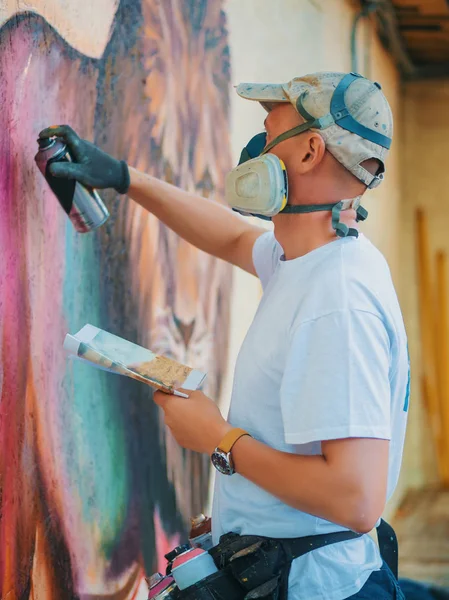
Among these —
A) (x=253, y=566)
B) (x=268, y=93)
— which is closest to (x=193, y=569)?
(x=253, y=566)

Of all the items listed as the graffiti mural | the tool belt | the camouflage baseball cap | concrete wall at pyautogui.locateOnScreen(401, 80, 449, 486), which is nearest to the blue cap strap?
the camouflage baseball cap

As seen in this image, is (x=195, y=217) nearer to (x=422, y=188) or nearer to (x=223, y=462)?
(x=223, y=462)

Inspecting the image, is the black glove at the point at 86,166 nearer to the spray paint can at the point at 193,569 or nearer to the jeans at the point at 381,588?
the spray paint can at the point at 193,569

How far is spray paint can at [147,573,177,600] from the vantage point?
1788 millimetres

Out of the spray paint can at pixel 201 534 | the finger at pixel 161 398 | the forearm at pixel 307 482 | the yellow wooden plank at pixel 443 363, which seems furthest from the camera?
the yellow wooden plank at pixel 443 363

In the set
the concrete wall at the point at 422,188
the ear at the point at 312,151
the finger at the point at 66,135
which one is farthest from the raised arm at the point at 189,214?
the concrete wall at the point at 422,188

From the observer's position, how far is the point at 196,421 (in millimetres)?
1780

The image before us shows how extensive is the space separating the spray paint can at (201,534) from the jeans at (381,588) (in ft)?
1.17

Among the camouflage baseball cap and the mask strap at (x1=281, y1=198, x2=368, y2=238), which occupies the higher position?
the camouflage baseball cap

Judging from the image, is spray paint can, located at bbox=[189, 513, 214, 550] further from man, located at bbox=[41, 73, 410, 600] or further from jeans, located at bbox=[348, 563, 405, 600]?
jeans, located at bbox=[348, 563, 405, 600]

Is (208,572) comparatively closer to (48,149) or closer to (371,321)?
(371,321)

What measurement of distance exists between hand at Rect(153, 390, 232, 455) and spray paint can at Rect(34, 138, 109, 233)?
0.53 m

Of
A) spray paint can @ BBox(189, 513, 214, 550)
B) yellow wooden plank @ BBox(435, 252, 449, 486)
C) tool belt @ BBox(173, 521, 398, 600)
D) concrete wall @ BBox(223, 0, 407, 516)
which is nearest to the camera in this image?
tool belt @ BBox(173, 521, 398, 600)

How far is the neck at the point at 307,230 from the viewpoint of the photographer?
73.7 inches
